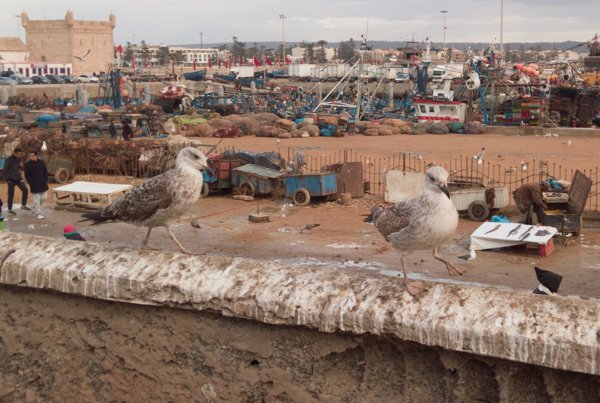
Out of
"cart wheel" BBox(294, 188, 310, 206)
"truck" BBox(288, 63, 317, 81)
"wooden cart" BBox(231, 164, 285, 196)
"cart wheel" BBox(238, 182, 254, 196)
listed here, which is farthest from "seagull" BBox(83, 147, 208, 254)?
"truck" BBox(288, 63, 317, 81)

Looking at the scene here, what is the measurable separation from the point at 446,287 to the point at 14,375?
2.58 meters

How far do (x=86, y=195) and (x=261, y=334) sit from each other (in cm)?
1448

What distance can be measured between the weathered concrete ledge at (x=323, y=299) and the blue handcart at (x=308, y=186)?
13.2 meters

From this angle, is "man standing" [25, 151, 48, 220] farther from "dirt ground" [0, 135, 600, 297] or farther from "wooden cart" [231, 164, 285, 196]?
"wooden cart" [231, 164, 285, 196]

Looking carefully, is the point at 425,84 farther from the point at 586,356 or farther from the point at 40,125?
the point at 586,356

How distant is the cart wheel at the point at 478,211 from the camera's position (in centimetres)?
1548

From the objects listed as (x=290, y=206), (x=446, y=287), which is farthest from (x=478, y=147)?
(x=446, y=287)

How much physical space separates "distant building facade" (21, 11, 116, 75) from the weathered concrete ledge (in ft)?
322

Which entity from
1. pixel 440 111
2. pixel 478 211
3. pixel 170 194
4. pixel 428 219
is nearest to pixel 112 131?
pixel 478 211

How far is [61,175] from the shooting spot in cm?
2069

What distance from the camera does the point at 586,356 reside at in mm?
2756

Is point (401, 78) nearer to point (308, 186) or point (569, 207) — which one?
point (308, 186)

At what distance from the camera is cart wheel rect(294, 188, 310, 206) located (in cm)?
1738

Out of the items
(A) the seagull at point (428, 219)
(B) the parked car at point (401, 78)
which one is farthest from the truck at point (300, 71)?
(A) the seagull at point (428, 219)
